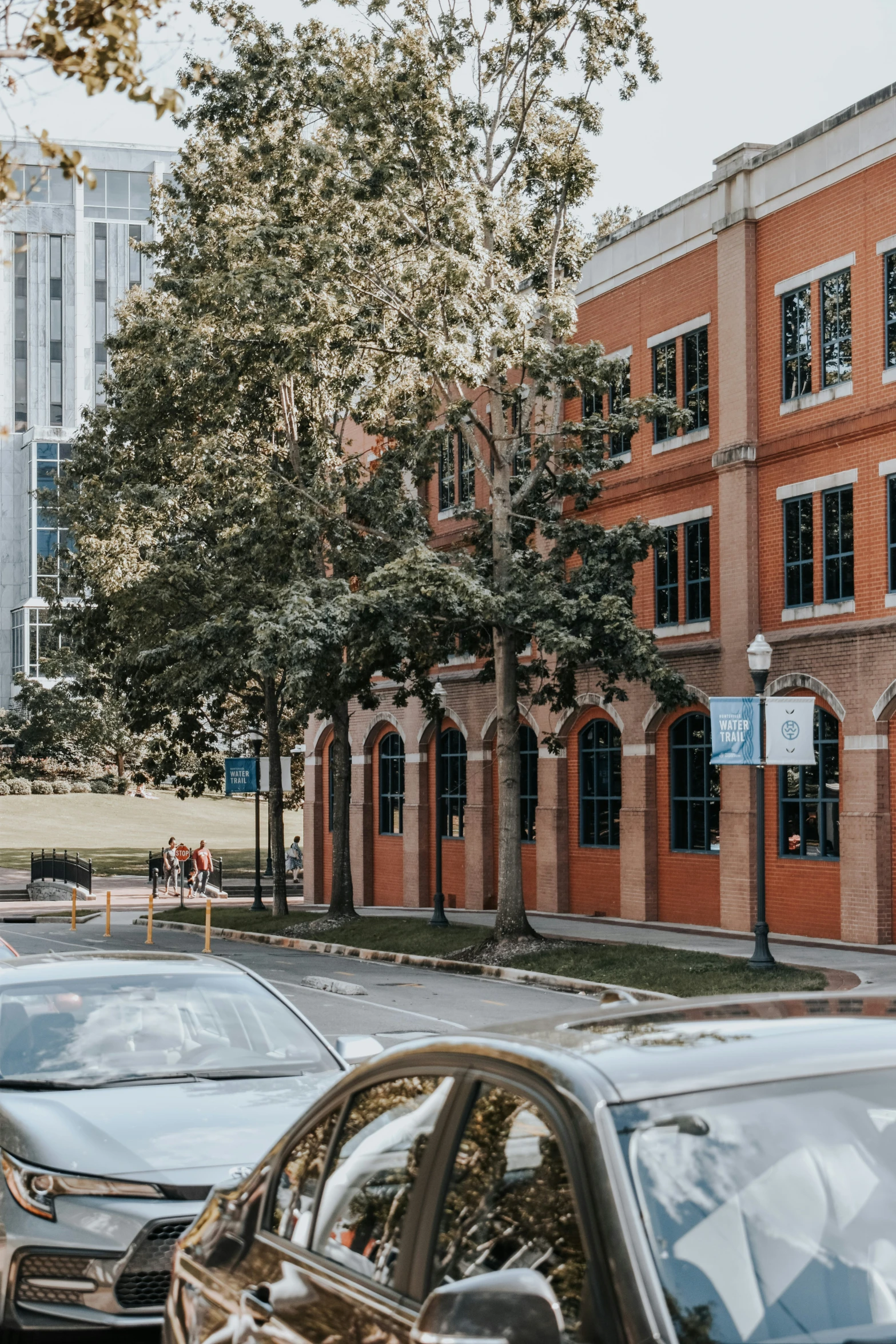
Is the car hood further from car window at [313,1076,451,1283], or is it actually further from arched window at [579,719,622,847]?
arched window at [579,719,622,847]

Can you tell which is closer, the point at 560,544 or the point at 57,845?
the point at 560,544

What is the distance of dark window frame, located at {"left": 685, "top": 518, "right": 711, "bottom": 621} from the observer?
2862 cm

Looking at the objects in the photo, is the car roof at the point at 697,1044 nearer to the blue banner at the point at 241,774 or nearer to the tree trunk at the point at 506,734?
the tree trunk at the point at 506,734

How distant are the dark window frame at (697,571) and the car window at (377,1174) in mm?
25133

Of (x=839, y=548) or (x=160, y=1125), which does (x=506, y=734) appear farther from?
(x=160, y=1125)

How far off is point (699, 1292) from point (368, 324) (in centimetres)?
2259

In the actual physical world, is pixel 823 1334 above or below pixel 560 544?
below

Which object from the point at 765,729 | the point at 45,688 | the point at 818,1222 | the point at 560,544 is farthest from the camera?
the point at 45,688

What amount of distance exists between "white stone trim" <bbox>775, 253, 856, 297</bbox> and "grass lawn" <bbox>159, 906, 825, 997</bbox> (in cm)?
1110

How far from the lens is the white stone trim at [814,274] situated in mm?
25281

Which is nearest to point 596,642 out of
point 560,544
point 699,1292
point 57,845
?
point 560,544

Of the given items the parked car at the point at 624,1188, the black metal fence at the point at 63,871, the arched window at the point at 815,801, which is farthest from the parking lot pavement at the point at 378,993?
the black metal fence at the point at 63,871

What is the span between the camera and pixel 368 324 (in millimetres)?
24312

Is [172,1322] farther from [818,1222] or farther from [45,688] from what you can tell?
[45,688]
